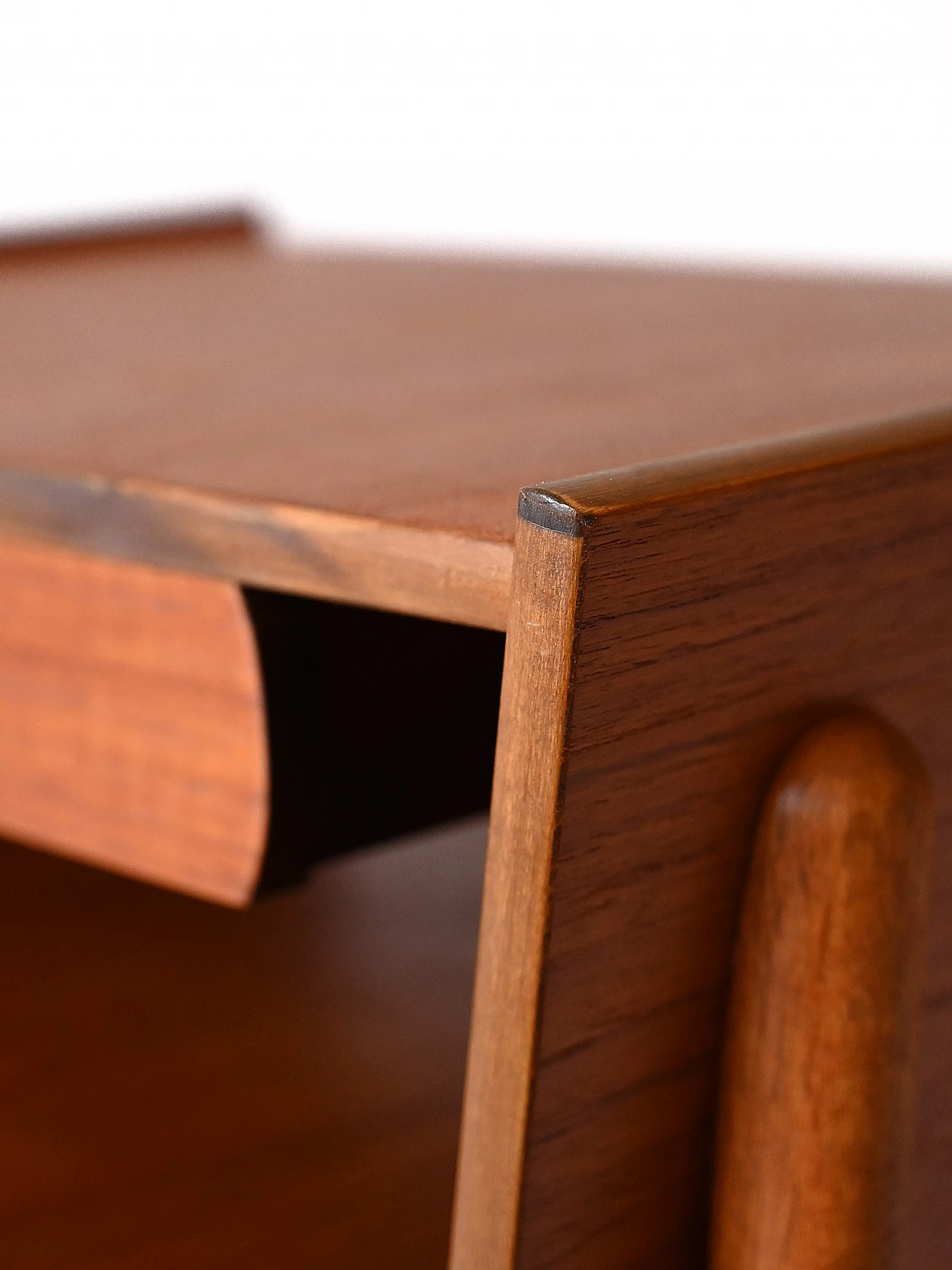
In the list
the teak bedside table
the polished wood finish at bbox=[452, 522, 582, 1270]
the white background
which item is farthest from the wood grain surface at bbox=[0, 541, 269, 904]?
the white background

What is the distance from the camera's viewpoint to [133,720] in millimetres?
420

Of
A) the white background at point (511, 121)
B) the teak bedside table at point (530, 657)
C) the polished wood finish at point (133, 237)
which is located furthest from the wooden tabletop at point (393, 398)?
the white background at point (511, 121)

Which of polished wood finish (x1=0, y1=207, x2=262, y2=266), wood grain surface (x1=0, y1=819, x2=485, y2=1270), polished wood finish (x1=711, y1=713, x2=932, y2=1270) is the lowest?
wood grain surface (x1=0, y1=819, x2=485, y2=1270)

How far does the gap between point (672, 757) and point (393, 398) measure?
0.22 meters

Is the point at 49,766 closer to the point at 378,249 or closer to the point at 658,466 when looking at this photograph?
the point at 658,466

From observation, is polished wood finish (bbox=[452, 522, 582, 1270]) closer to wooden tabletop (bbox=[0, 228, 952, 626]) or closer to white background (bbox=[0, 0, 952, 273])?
wooden tabletop (bbox=[0, 228, 952, 626])

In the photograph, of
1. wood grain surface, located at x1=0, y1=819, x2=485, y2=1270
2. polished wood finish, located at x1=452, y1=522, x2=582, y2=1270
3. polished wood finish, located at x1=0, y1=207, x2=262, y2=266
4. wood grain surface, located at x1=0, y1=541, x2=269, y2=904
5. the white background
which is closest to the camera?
polished wood finish, located at x1=452, y1=522, x2=582, y2=1270

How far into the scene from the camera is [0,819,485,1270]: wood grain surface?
0.51 m

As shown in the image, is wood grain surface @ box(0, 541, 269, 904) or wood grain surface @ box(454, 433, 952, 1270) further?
wood grain surface @ box(0, 541, 269, 904)

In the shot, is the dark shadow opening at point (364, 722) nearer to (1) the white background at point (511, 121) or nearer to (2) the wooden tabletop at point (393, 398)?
(2) the wooden tabletop at point (393, 398)

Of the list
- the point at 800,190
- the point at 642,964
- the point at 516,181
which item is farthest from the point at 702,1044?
the point at 516,181

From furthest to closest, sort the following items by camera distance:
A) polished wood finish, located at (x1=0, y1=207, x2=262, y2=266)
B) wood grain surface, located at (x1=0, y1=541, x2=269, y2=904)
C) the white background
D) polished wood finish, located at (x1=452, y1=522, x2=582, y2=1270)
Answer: the white background, polished wood finish, located at (x1=0, y1=207, x2=262, y2=266), wood grain surface, located at (x1=0, y1=541, x2=269, y2=904), polished wood finish, located at (x1=452, y1=522, x2=582, y2=1270)

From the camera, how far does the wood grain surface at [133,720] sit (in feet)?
1.31

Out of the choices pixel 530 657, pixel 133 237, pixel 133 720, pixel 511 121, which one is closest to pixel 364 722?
pixel 133 720
